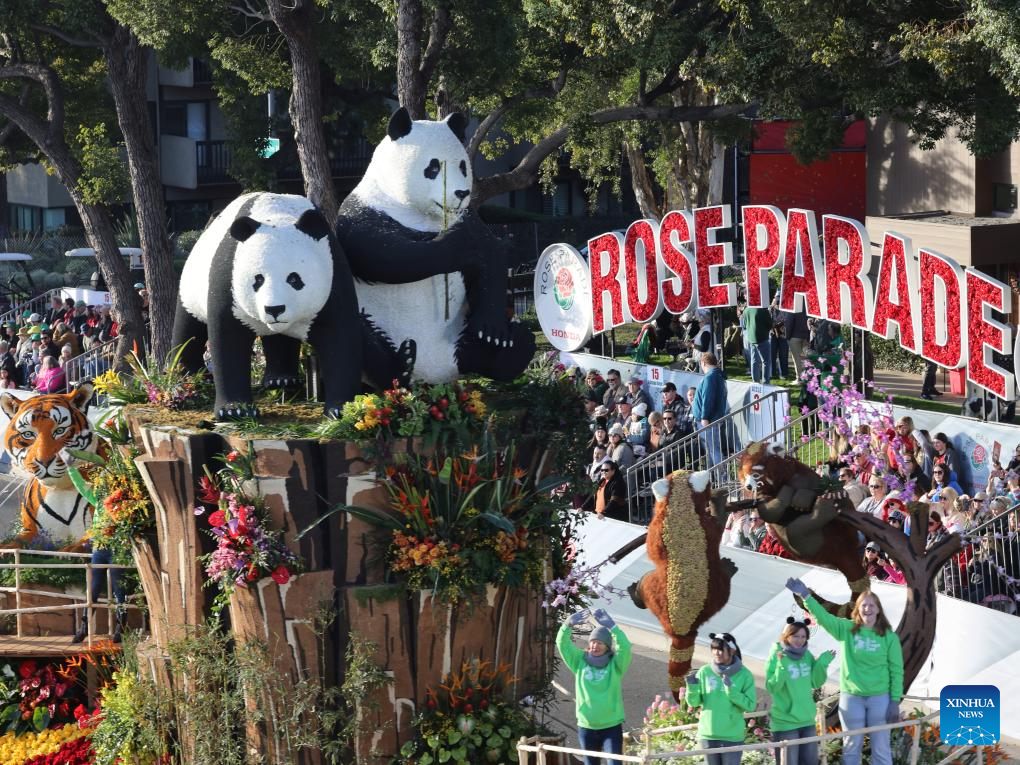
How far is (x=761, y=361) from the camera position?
20516 mm

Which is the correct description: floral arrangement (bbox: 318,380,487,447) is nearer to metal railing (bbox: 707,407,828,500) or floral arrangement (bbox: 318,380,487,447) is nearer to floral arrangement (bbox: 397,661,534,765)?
floral arrangement (bbox: 397,661,534,765)

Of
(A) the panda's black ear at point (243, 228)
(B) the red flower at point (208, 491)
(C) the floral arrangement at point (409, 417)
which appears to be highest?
(A) the panda's black ear at point (243, 228)

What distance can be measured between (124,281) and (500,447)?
50.2 ft

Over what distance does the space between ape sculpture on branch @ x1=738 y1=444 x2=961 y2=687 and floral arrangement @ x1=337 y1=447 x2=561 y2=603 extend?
156 cm

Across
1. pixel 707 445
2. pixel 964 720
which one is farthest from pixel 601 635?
pixel 707 445

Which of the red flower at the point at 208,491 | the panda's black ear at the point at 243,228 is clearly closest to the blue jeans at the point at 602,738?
the red flower at the point at 208,491

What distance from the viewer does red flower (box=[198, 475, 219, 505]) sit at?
9.62 m

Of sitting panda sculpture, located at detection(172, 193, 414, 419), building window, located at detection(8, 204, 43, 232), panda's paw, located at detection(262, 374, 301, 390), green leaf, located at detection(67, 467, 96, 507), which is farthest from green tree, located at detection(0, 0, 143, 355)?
building window, located at detection(8, 204, 43, 232)

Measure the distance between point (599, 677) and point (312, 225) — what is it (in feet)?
11.2

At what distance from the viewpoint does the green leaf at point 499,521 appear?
942 centimetres

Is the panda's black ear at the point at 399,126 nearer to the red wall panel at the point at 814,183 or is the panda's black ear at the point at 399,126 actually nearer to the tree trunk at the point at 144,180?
the tree trunk at the point at 144,180

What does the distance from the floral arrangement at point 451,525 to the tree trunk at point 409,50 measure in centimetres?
1140

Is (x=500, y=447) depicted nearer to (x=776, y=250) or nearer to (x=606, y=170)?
(x=776, y=250)

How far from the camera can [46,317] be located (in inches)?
1181
